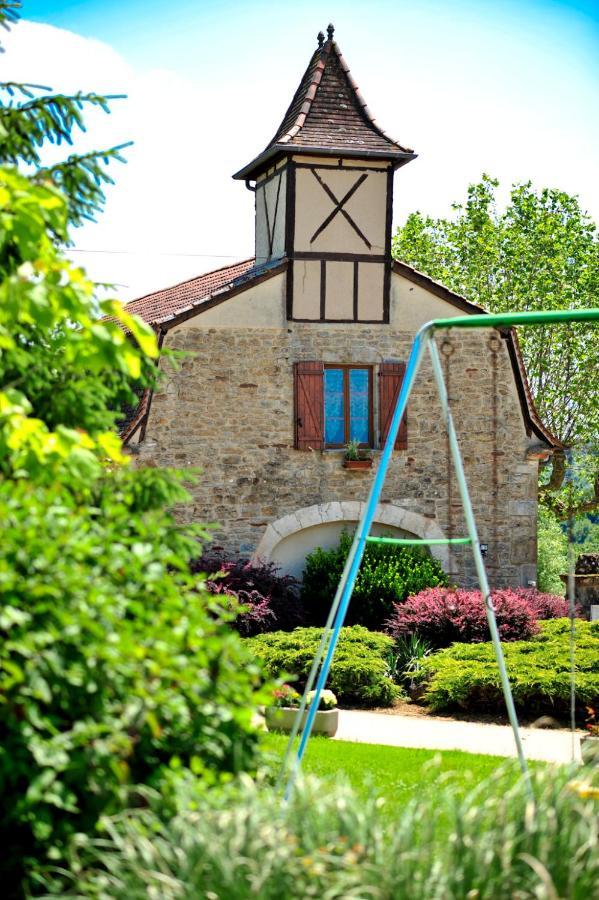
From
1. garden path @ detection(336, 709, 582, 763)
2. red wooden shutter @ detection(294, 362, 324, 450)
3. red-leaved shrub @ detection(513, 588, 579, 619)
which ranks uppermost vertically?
red wooden shutter @ detection(294, 362, 324, 450)

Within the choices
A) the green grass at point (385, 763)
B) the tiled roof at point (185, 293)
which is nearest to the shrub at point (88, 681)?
the green grass at point (385, 763)

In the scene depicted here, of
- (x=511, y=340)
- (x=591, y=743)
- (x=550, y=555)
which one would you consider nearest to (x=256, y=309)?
(x=511, y=340)

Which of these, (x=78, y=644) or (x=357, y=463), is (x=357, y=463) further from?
(x=78, y=644)

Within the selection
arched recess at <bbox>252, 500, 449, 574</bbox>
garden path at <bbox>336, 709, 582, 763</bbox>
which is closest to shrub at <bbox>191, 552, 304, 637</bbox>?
arched recess at <bbox>252, 500, 449, 574</bbox>

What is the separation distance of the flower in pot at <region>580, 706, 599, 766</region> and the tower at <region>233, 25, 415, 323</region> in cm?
754

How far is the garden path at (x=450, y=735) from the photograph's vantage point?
9062 mm

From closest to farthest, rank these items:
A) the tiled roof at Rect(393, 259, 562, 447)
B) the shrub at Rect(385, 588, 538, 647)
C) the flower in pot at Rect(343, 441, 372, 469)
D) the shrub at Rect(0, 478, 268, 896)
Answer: the shrub at Rect(0, 478, 268, 896) < the shrub at Rect(385, 588, 538, 647) < the flower in pot at Rect(343, 441, 372, 469) < the tiled roof at Rect(393, 259, 562, 447)

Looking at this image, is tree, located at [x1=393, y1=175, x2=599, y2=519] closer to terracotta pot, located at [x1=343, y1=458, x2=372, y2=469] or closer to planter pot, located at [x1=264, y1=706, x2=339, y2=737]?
terracotta pot, located at [x1=343, y1=458, x2=372, y2=469]

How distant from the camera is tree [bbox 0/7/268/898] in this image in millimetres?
3391

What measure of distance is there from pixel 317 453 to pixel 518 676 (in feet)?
19.7

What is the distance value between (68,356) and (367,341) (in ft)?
40.6

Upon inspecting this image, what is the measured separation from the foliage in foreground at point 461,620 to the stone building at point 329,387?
289 cm

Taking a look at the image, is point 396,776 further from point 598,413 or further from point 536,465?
point 598,413

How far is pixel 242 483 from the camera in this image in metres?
15.7
